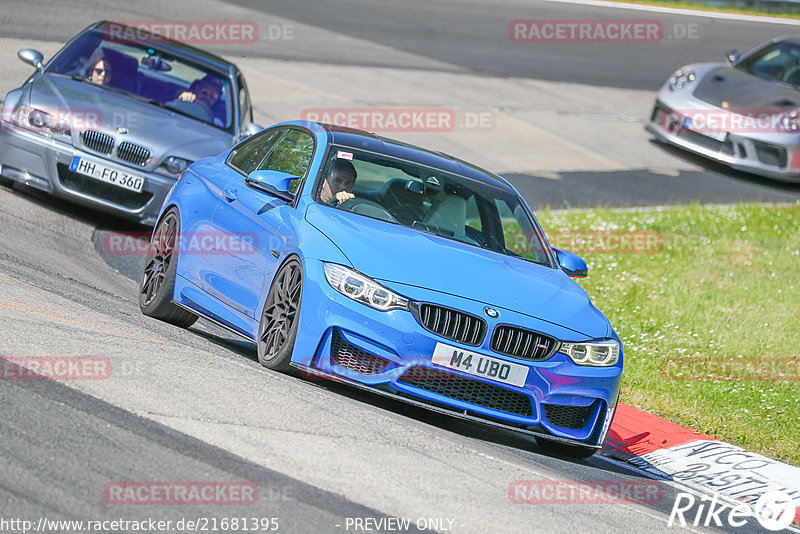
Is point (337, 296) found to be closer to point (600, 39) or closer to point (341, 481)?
point (341, 481)

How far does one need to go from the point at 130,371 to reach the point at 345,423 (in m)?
1.09

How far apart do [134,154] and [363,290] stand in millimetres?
5231

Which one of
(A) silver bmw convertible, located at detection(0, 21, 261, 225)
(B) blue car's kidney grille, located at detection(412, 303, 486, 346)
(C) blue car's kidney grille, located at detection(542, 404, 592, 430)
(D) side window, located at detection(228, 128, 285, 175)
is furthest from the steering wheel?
(A) silver bmw convertible, located at detection(0, 21, 261, 225)

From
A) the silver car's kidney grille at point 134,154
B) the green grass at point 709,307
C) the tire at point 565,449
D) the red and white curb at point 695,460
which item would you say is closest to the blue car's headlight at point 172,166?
the silver car's kidney grille at point 134,154

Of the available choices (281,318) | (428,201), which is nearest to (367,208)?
(428,201)

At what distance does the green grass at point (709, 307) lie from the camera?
8.94 metres

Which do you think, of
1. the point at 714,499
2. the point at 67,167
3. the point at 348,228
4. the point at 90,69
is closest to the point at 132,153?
the point at 67,167

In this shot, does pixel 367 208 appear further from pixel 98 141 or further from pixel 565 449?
pixel 98 141

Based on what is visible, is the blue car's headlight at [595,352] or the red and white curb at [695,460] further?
the red and white curb at [695,460]

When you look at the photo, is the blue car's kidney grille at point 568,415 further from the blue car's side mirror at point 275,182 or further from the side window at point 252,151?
the side window at point 252,151

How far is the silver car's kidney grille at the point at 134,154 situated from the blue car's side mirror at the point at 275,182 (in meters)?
3.56

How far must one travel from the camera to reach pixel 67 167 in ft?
35.9

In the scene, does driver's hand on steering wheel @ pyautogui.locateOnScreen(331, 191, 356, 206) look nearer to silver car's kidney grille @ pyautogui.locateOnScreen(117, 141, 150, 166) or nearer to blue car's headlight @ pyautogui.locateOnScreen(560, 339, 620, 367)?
blue car's headlight @ pyautogui.locateOnScreen(560, 339, 620, 367)

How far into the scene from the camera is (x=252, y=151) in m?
8.69
